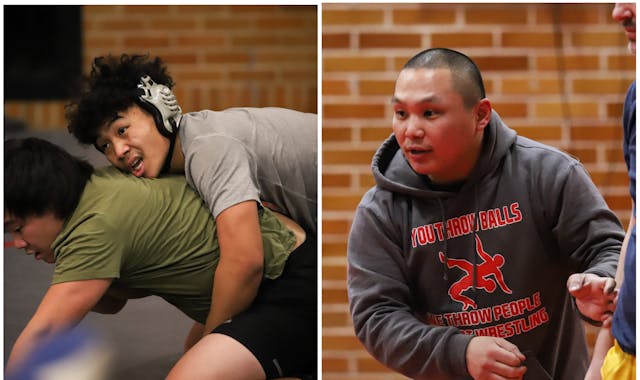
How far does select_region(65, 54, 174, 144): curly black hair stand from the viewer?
2408 mm

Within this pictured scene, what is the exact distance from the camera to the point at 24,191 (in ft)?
7.86

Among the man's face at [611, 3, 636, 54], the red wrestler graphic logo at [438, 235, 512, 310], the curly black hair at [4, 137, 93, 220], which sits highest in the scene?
the man's face at [611, 3, 636, 54]

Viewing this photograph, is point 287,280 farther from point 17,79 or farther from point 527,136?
point 17,79

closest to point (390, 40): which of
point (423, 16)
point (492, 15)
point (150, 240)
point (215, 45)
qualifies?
point (423, 16)

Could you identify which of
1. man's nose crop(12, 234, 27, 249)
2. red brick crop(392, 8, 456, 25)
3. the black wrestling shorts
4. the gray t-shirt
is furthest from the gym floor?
red brick crop(392, 8, 456, 25)

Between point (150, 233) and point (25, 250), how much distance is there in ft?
1.12

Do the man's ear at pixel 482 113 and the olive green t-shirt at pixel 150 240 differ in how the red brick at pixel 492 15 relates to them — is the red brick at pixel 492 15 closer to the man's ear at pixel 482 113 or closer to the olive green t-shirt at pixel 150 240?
the man's ear at pixel 482 113

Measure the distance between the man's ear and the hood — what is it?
0.05ft

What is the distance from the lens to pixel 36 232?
7.85 ft

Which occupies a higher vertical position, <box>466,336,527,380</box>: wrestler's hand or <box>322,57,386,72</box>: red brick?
<box>322,57,386,72</box>: red brick

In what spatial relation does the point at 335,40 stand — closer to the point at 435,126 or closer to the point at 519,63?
the point at 435,126

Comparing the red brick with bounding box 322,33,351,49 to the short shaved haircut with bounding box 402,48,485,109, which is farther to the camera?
the red brick with bounding box 322,33,351,49

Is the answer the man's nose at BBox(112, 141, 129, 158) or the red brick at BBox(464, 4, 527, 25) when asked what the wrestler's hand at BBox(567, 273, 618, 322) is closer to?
the red brick at BBox(464, 4, 527, 25)

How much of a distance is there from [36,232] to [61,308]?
0.70ft
